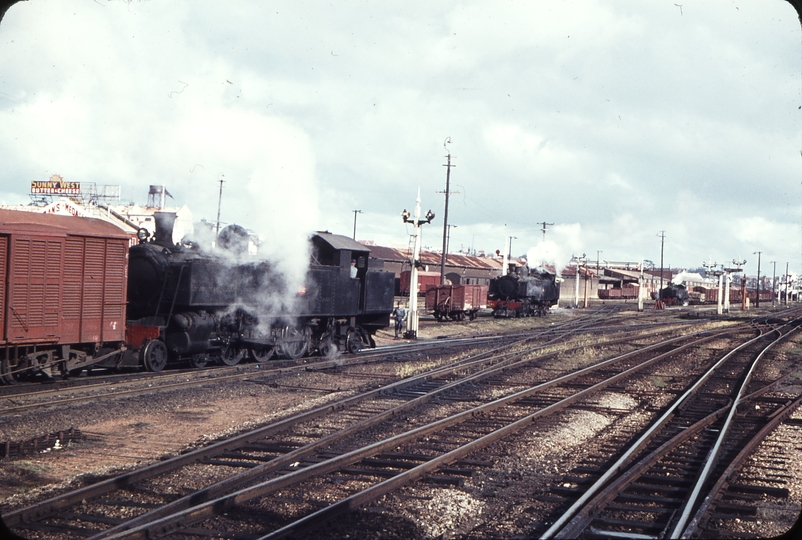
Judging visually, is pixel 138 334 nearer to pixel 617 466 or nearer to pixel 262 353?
pixel 262 353

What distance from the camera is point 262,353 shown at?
1703 cm

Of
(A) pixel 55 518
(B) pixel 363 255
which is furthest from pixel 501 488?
(B) pixel 363 255

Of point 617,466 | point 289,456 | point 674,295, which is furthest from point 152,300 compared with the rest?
point 674,295

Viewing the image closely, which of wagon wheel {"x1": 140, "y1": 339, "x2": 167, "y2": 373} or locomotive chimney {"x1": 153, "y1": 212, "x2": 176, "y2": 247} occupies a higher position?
locomotive chimney {"x1": 153, "y1": 212, "x2": 176, "y2": 247}

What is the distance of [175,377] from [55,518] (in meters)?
8.29

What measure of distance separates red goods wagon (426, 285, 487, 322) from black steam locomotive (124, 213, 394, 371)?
17.4m

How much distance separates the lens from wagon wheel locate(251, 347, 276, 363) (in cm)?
1681

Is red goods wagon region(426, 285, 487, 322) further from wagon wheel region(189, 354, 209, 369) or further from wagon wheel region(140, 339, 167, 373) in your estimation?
wagon wheel region(140, 339, 167, 373)

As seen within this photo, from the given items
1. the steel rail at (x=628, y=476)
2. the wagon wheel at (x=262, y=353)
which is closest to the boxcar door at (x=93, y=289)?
the wagon wheel at (x=262, y=353)

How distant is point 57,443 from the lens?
7.99 metres

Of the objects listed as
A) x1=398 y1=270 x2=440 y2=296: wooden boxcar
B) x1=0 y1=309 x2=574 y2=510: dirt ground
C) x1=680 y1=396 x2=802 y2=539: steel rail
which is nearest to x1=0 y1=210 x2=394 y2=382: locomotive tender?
x1=0 y1=309 x2=574 y2=510: dirt ground

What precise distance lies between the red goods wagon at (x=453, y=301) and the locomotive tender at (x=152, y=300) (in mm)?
17668

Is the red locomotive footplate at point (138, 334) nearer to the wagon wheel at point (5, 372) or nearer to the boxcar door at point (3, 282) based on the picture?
the wagon wheel at point (5, 372)

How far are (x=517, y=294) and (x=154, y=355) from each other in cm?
3069
